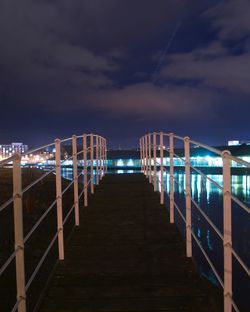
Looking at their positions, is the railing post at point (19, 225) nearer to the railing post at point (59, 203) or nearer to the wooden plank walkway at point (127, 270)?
the wooden plank walkway at point (127, 270)

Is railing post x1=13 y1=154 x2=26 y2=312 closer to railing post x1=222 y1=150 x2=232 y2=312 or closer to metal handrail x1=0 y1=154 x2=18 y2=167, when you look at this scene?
metal handrail x1=0 y1=154 x2=18 y2=167

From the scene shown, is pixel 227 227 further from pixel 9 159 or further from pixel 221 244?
pixel 221 244

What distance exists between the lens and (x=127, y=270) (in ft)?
12.6

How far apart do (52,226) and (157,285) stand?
91.5ft

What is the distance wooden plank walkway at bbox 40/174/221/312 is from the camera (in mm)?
3156

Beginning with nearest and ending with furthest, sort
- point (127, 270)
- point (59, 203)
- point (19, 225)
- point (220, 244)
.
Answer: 1. point (19, 225)
2. point (127, 270)
3. point (59, 203)
4. point (220, 244)

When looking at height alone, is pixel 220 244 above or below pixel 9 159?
below

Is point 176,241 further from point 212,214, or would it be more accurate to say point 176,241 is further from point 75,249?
point 212,214

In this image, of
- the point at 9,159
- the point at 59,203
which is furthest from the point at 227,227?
the point at 59,203

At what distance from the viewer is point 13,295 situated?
14742 millimetres

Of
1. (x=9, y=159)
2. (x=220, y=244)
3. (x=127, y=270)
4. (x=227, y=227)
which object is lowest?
(x=220, y=244)

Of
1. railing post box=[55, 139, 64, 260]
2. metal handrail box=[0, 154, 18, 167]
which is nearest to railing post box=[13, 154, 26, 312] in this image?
metal handrail box=[0, 154, 18, 167]

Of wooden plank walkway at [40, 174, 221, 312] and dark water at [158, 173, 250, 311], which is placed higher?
wooden plank walkway at [40, 174, 221, 312]

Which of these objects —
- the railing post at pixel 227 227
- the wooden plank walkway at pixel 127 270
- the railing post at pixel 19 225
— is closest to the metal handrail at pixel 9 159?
the railing post at pixel 19 225
